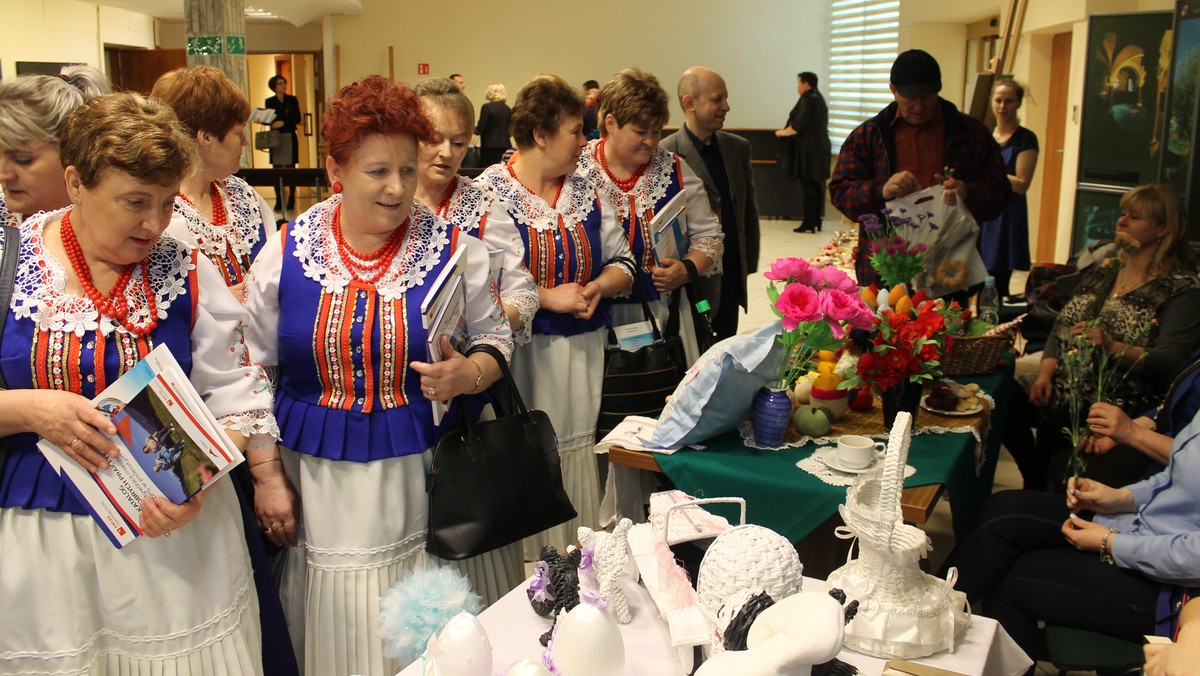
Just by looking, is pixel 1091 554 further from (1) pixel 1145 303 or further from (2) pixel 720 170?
(2) pixel 720 170

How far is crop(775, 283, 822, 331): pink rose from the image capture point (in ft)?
9.05

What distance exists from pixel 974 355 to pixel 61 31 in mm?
14012

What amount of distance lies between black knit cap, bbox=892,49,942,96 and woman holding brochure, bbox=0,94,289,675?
3.24 meters

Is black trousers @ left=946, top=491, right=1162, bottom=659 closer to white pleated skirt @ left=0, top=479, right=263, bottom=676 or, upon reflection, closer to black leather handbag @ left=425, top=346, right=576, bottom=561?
black leather handbag @ left=425, top=346, right=576, bottom=561

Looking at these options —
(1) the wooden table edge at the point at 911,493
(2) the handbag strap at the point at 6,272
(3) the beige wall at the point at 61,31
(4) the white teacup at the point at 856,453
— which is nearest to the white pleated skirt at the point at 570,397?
(1) the wooden table edge at the point at 911,493

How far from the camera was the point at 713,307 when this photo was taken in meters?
4.76

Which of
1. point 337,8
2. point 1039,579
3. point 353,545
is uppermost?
point 337,8

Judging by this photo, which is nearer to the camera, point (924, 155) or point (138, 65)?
point (924, 155)

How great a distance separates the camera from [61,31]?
13945mm

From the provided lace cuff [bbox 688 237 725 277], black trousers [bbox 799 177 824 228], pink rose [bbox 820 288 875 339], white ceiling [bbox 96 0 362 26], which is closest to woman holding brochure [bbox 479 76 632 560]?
lace cuff [bbox 688 237 725 277]

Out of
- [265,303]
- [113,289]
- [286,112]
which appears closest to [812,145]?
[286,112]

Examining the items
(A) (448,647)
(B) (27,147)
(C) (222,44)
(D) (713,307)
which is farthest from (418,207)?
(C) (222,44)

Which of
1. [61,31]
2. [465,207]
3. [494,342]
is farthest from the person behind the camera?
[61,31]

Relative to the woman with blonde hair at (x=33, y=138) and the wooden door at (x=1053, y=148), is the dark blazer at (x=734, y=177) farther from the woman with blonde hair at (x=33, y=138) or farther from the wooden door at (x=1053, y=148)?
the wooden door at (x=1053, y=148)
